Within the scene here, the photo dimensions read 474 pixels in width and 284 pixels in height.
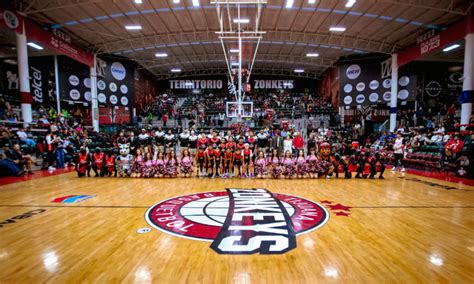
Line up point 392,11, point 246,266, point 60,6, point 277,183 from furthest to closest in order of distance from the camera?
point 392,11, point 60,6, point 277,183, point 246,266

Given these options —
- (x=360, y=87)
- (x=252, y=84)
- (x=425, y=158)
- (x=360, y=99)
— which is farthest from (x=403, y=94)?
(x=252, y=84)

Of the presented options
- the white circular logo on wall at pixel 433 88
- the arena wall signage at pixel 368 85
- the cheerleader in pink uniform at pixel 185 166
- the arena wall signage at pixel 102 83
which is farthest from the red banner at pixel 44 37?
the white circular logo on wall at pixel 433 88

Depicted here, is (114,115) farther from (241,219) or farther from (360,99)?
(360,99)

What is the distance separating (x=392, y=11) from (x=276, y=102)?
44.1 ft

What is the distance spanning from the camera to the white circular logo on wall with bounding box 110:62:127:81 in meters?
20.6

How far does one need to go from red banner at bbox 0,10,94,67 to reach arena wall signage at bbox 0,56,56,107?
3.05 m

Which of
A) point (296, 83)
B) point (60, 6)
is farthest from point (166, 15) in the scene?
point (296, 83)

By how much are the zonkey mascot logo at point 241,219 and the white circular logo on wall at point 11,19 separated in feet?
40.6

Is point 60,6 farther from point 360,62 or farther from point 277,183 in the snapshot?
point 360,62

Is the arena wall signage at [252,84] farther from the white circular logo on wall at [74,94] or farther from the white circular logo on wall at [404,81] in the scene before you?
the white circular logo on wall at [74,94]

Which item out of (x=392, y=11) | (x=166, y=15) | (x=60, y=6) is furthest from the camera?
(x=166, y=15)

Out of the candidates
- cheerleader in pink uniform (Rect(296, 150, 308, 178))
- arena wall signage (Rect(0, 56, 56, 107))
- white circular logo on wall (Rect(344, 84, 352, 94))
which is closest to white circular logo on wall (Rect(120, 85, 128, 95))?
arena wall signage (Rect(0, 56, 56, 107))

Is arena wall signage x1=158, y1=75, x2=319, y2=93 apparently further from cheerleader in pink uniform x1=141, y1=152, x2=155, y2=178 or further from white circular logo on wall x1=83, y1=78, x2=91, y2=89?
cheerleader in pink uniform x1=141, y1=152, x2=155, y2=178

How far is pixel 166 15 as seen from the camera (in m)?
14.0
